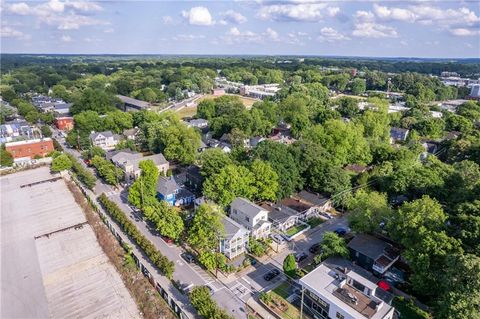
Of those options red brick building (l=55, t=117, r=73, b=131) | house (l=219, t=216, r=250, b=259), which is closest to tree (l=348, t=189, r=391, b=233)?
house (l=219, t=216, r=250, b=259)

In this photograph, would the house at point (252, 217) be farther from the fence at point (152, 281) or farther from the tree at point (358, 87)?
the tree at point (358, 87)

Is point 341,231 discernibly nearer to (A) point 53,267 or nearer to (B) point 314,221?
(B) point 314,221

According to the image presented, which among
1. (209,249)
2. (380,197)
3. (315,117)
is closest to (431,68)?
(315,117)

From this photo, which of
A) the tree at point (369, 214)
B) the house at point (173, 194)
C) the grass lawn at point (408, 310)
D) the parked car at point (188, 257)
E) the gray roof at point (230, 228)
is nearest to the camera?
the grass lawn at point (408, 310)

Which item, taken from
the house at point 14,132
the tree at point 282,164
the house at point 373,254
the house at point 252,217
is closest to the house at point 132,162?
the tree at point 282,164

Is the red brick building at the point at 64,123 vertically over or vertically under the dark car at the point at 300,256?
over
